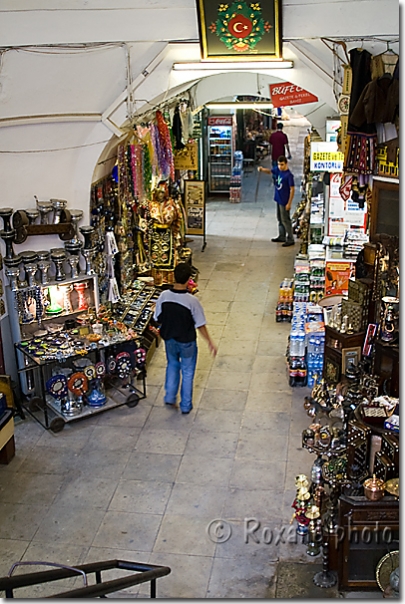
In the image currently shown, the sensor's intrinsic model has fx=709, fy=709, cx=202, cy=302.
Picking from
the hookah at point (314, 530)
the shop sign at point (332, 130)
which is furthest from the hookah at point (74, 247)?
the hookah at point (314, 530)

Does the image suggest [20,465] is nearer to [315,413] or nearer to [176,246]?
[315,413]

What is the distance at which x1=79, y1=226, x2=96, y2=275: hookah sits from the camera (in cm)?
738

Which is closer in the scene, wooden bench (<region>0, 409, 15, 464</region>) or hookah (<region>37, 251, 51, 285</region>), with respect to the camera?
wooden bench (<region>0, 409, 15, 464</region>)

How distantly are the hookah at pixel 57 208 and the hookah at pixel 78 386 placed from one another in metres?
1.58

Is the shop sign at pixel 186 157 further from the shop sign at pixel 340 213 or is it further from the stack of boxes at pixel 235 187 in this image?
the stack of boxes at pixel 235 187

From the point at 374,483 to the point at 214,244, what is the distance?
351 inches

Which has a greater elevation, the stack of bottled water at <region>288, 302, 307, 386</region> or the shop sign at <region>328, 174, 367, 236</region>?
the shop sign at <region>328, 174, 367, 236</region>

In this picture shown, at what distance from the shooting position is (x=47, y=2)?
5.98 meters

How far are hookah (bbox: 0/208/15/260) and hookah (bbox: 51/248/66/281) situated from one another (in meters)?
0.43

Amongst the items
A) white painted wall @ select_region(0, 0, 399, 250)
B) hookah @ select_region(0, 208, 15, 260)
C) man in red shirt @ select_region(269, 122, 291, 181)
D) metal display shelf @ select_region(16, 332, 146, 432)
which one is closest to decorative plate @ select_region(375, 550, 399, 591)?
metal display shelf @ select_region(16, 332, 146, 432)

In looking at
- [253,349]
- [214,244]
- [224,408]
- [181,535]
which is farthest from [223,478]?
[214,244]

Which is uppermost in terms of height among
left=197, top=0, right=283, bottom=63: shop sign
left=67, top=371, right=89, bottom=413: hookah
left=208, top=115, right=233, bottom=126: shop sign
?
left=197, top=0, right=283, bottom=63: shop sign

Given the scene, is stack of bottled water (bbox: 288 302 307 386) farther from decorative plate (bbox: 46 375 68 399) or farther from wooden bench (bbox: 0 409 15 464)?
wooden bench (bbox: 0 409 15 464)

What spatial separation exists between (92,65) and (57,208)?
1448mm
